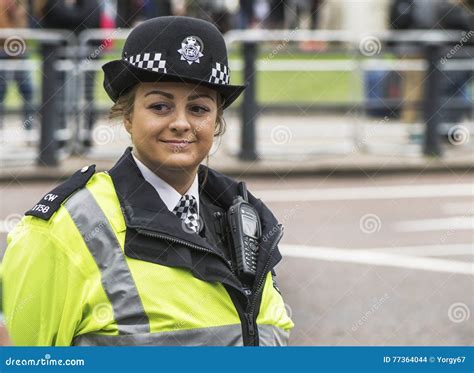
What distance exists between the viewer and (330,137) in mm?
13953

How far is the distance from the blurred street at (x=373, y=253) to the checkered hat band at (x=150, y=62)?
151 inches

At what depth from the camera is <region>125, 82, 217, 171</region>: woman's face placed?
287 centimetres

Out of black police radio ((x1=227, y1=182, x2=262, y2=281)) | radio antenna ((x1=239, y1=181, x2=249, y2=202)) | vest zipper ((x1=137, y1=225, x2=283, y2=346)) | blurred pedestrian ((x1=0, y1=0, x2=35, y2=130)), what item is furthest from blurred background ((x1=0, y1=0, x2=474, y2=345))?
vest zipper ((x1=137, y1=225, x2=283, y2=346))

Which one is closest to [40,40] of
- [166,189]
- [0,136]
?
[0,136]

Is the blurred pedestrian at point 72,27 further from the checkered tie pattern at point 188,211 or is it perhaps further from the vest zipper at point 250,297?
the vest zipper at point 250,297

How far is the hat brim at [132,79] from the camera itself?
2.82 meters

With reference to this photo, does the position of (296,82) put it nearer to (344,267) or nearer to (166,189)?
(344,267)

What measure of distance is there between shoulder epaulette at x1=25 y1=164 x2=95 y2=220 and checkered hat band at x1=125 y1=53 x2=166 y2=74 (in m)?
0.28

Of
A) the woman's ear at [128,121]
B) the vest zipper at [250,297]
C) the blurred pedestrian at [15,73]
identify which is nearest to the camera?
the vest zipper at [250,297]

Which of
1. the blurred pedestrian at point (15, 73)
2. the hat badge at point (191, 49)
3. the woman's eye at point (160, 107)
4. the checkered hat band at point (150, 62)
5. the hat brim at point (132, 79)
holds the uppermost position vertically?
the hat badge at point (191, 49)

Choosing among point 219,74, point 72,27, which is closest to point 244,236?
point 219,74

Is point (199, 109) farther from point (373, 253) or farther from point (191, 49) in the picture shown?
point (373, 253)

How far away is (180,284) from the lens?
2707 mm

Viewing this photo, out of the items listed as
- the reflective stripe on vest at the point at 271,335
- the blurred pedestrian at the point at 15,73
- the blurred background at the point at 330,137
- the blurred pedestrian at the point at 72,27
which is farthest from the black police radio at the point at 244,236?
the blurred pedestrian at the point at 72,27
